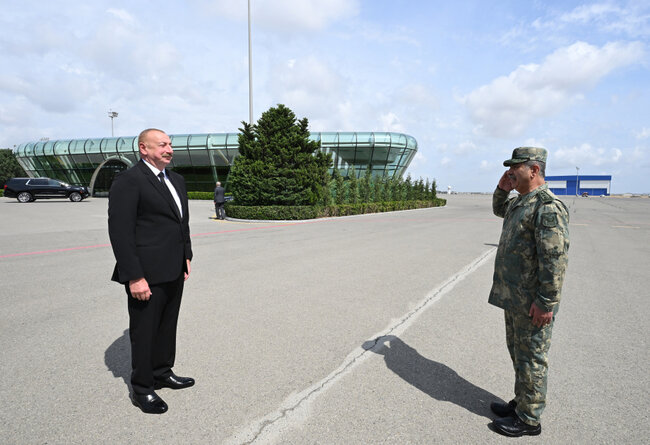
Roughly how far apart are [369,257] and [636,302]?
479 cm

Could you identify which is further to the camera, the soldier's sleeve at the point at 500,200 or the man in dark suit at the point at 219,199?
the man in dark suit at the point at 219,199

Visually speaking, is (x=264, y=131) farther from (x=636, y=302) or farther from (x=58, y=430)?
(x=58, y=430)

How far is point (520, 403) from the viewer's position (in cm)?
252

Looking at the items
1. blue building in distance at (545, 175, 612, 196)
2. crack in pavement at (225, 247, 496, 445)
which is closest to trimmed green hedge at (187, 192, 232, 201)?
crack in pavement at (225, 247, 496, 445)

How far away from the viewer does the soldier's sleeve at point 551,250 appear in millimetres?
2285

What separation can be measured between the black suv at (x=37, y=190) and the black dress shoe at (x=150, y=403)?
36.4 metres

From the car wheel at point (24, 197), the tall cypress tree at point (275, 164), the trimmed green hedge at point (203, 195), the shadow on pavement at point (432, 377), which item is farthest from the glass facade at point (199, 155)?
the shadow on pavement at point (432, 377)

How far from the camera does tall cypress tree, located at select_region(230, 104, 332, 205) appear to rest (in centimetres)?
2017

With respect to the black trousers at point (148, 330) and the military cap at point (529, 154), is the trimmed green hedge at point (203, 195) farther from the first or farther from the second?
the military cap at point (529, 154)

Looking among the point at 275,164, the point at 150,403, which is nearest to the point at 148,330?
the point at 150,403

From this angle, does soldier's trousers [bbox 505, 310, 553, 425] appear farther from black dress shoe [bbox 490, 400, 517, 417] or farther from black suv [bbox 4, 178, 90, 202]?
black suv [bbox 4, 178, 90, 202]

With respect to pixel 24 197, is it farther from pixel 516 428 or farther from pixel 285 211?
pixel 516 428

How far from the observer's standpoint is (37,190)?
3153 centimetres

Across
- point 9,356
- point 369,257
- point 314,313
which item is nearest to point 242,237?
point 369,257
